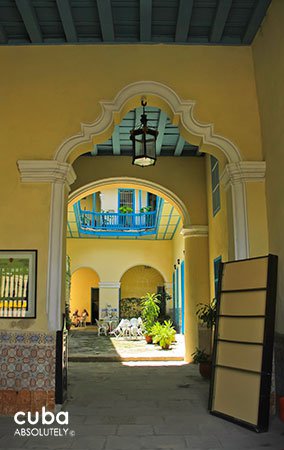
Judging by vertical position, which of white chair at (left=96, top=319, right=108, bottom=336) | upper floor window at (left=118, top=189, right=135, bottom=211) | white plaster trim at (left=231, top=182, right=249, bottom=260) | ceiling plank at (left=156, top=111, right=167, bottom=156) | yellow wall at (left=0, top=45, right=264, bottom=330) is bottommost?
white chair at (left=96, top=319, right=108, bottom=336)

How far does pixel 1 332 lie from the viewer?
5039 mm

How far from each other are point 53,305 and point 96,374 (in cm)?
326

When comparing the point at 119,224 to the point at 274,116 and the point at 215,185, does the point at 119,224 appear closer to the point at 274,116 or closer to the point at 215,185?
the point at 215,185

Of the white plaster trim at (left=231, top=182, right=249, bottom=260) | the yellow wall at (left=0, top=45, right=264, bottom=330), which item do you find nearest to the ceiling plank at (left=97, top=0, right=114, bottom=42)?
the yellow wall at (left=0, top=45, right=264, bottom=330)

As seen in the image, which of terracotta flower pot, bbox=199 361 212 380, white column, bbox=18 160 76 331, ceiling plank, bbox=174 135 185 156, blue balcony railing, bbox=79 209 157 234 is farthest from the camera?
blue balcony railing, bbox=79 209 157 234

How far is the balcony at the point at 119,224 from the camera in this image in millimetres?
18688

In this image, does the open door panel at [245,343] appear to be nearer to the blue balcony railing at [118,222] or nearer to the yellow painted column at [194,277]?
the yellow painted column at [194,277]

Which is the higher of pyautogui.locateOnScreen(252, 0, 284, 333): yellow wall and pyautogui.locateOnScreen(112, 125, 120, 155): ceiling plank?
pyautogui.locateOnScreen(112, 125, 120, 155): ceiling plank

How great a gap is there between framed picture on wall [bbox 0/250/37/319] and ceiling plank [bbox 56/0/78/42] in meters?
2.88

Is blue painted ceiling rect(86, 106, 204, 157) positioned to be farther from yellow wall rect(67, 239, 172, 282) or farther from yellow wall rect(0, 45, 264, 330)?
yellow wall rect(67, 239, 172, 282)

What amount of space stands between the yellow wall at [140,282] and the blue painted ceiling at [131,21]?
56.1 feet

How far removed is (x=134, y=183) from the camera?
31.7 ft

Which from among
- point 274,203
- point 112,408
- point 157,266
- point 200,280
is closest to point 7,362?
point 112,408

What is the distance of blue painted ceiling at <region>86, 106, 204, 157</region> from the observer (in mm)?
7688
